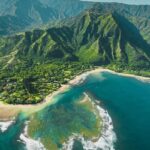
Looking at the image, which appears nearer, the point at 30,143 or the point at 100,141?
the point at 30,143

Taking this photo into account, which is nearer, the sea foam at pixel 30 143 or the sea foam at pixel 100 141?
the sea foam at pixel 100 141

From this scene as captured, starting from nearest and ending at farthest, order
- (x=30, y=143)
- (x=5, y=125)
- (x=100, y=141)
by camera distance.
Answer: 1. (x=30, y=143)
2. (x=100, y=141)
3. (x=5, y=125)

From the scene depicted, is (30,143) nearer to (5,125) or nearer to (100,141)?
(5,125)

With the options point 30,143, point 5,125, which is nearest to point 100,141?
point 30,143

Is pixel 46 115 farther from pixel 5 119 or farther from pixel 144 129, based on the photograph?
pixel 144 129

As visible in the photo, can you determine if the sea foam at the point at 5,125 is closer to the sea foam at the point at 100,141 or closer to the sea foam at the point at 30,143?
the sea foam at the point at 30,143

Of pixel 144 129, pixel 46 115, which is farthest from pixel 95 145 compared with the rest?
pixel 46 115

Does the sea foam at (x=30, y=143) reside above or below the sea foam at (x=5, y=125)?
above

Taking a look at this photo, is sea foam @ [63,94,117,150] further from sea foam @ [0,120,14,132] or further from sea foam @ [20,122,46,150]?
sea foam @ [0,120,14,132]

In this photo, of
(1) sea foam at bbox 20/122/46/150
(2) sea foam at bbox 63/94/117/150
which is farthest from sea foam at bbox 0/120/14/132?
(2) sea foam at bbox 63/94/117/150

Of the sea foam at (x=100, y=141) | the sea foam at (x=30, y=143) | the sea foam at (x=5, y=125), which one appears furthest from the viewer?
the sea foam at (x=5, y=125)

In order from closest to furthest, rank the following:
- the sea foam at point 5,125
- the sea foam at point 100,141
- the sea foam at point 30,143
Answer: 1. the sea foam at point 100,141
2. the sea foam at point 30,143
3. the sea foam at point 5,125

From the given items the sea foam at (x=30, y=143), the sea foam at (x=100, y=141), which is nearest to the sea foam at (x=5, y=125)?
the sea foam at (x=30, y=143)
